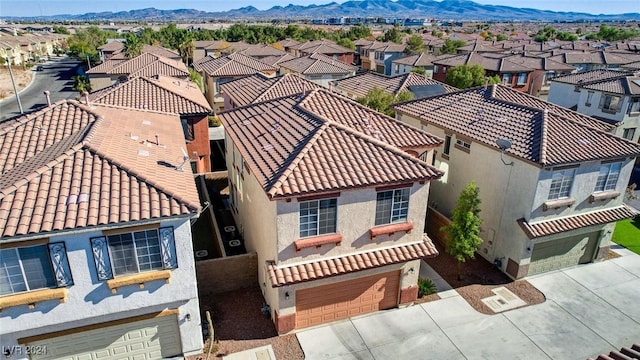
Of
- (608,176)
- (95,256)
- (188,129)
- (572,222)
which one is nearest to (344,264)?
(95,256)

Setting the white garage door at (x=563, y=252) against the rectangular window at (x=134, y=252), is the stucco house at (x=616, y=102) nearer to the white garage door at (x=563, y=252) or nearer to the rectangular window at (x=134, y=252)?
the white garage door at (x=563, y=252)

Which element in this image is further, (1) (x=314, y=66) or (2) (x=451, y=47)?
(2) (x=451, y=47)

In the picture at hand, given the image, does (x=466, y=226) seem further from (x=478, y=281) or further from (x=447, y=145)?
(x=447, y=145)

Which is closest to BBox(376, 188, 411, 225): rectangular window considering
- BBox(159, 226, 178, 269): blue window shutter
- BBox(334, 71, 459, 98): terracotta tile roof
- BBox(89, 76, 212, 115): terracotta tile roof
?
BBox(159, 226, 178, 269): blue window shutter

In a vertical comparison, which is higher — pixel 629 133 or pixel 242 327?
pixel 629 133

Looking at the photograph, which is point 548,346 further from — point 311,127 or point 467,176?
point 311,127
